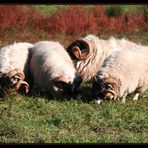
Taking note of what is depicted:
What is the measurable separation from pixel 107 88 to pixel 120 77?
306mm

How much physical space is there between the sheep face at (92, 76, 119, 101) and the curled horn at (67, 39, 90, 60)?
1530 millimetres

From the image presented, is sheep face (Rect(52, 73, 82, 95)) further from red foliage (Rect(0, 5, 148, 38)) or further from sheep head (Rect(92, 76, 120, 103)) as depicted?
red foliage (Rect(0, 5, 148, 38))

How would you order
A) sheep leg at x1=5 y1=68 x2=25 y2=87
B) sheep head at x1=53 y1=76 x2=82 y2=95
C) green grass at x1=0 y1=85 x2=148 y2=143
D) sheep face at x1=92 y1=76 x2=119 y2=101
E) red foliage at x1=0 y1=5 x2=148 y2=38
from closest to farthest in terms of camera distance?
green grass at x1=0 y1=85 x2=148 y2=143 → sheep face at x1=92 y1=76 x2=119 y2=101 → sheep head at x1=53 y1=76 x2=82 y2=95 → sheep leg at x1=5 y1=68 x2=25 y2=87 → red foliage at x1=0 y1=5 x2=148 y2=38

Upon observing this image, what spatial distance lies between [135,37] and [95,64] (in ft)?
25.7

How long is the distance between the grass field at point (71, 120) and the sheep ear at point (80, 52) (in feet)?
2.90

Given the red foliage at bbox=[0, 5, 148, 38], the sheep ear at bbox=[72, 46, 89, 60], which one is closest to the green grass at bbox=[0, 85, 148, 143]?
the sheep ear at bbox=[72, 46, 89, 60]

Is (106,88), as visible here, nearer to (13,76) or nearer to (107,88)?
(107,88)

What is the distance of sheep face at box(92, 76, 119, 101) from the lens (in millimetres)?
9727

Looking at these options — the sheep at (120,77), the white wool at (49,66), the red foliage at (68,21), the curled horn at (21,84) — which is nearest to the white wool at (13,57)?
the white wool at (49,66)

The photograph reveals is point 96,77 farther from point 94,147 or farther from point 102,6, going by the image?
point 102,6

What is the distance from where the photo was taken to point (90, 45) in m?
11.5

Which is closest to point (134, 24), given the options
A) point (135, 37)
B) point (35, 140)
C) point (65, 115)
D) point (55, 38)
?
point (135, 37)

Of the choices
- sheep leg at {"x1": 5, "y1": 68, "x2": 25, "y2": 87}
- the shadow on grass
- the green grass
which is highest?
sheep leg at {"x1": 5, "y1": 68, "x2": 25, "y2": 87}

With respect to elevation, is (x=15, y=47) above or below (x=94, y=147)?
above
